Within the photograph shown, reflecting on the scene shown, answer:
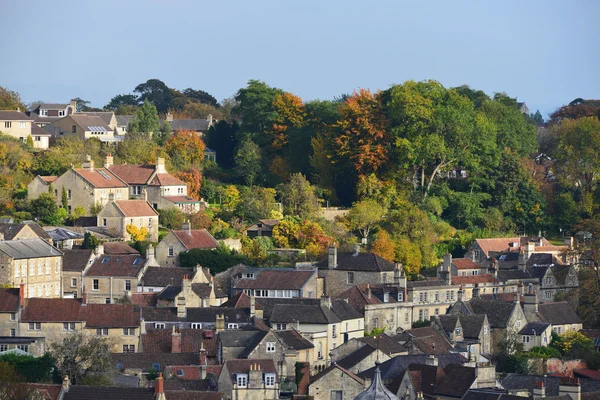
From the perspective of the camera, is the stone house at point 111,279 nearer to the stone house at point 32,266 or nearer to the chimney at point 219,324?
the stone house at point 32,266

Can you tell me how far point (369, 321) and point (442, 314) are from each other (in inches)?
179

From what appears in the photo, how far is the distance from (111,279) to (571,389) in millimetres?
25667

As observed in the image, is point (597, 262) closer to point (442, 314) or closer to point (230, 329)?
point (442, 314)

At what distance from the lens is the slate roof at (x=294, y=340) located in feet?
228

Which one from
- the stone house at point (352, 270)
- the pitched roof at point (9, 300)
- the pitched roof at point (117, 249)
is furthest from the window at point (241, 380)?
the pitched roof at point (117, 249)

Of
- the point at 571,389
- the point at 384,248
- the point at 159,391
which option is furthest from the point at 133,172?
the point at 159,391

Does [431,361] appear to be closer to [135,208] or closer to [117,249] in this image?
[117,249]

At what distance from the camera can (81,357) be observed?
65.5 meters

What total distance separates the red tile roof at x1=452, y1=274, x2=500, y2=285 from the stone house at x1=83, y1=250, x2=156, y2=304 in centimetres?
1554

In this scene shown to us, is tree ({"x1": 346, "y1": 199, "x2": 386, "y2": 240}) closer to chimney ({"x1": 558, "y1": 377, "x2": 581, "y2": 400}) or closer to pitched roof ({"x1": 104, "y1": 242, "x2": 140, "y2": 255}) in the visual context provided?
pitched roof ({"x1": 104, "y1": 242, "x2": 140, "y2": 255})

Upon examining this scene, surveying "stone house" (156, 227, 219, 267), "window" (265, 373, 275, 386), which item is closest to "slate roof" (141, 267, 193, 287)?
"stone house" (156, 227, 219, 267)

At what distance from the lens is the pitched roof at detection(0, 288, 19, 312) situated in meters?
70.9

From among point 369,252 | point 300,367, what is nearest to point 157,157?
point 369,252

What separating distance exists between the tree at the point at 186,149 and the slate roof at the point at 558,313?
26.1 metres
